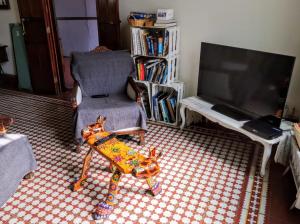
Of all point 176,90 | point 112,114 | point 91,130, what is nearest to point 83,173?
point 91,130

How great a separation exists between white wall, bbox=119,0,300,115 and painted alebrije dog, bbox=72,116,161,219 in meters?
1.57

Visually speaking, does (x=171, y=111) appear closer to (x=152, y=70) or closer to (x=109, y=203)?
(x=152, y=70)

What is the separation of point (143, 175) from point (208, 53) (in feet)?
5.31

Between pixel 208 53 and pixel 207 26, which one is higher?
pixel 207 26

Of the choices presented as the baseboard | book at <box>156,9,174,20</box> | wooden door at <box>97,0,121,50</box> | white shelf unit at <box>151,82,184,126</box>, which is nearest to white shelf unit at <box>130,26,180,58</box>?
book at <box>156,9,174,20</box>

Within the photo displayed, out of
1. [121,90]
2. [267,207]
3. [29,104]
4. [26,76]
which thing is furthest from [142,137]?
[26,76]

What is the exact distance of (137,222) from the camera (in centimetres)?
198

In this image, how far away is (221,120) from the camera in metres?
2.70

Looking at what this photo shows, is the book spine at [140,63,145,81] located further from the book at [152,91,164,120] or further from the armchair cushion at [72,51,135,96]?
the book at [152,91,164,120]

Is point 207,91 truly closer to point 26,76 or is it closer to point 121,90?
point 121,90

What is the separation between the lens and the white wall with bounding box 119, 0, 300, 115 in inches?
105

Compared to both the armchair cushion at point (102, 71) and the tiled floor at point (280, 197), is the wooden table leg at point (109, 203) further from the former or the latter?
the armchair cushion at point (102, 71)

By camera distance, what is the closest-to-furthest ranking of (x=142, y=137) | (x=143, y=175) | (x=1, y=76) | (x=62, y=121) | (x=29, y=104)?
1. (x=143, y=175)
2. (x=142, y=137)
3. (x=62, y=121)
4. (x=29, y=104)
5. (x=1, y=76)

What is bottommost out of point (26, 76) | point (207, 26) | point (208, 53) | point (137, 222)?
point (137, 222)
